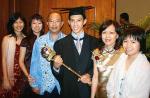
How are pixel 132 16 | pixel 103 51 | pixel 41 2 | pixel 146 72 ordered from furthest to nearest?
pixel 132 16 < pixel 41 2 < pixel 103 51 < pixel 146 72

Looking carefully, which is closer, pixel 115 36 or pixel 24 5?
pixel 115 36

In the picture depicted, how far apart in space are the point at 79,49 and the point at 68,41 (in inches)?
5.8

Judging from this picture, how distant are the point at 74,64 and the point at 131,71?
2.32 ft

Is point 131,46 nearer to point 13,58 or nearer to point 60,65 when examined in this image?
point 60,65

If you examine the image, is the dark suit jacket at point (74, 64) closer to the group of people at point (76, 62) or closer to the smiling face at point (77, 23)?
the group of people at point (76, 62)

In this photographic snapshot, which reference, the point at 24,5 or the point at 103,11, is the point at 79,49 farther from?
the point at 24,5

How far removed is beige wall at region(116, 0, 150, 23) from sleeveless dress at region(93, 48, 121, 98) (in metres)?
3.49

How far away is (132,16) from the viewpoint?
684 centimetres

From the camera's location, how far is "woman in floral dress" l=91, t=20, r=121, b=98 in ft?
11.1

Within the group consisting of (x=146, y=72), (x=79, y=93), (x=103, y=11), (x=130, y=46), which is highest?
(x=103, y=11)

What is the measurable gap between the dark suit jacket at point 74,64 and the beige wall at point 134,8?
3384mm

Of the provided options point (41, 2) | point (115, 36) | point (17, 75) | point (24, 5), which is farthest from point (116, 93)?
point (24, 5)

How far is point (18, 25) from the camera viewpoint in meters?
4.45

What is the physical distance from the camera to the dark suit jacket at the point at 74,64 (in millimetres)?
3494
